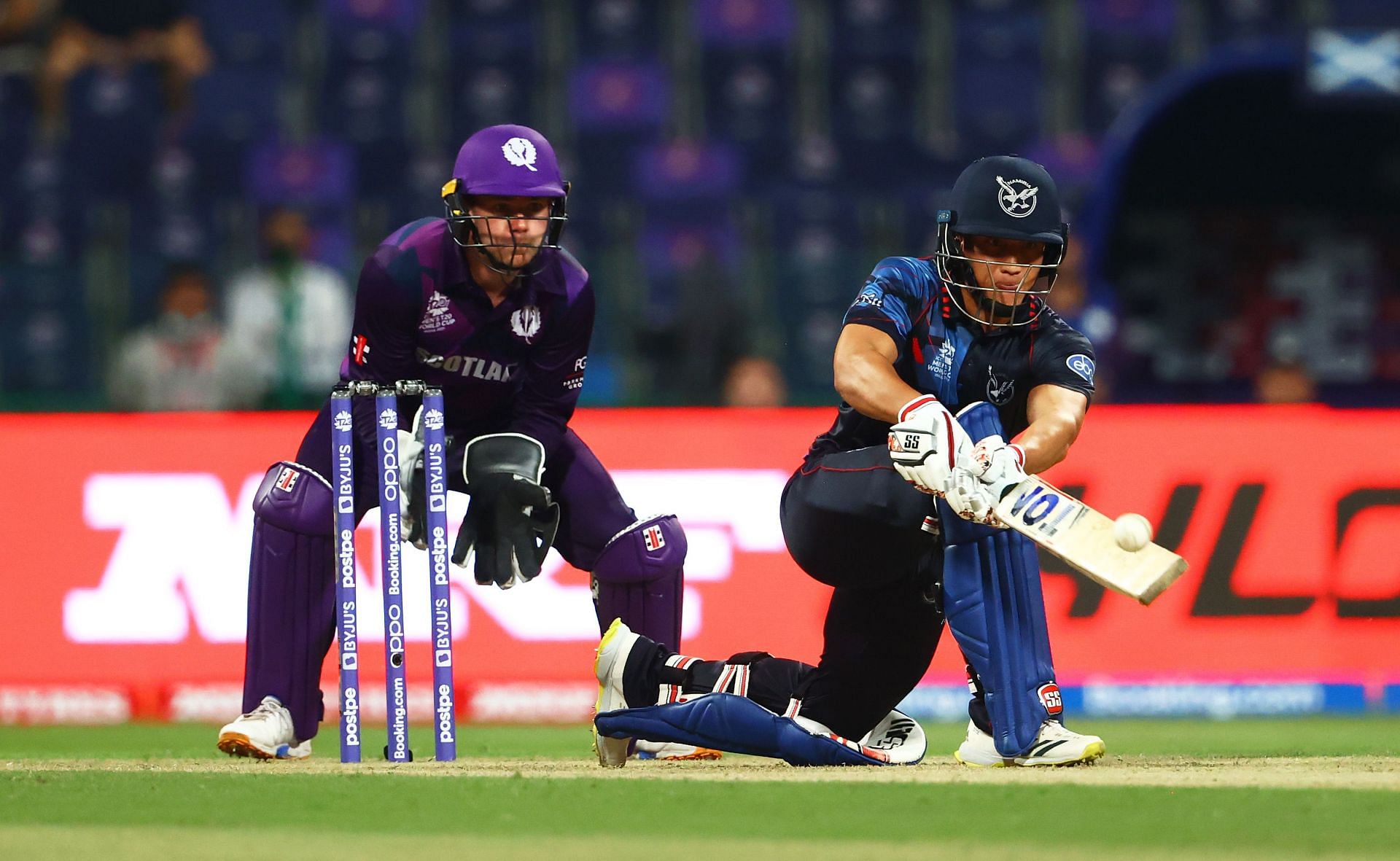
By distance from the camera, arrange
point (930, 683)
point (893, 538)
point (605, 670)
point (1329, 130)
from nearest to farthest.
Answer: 1. point (893, 538)
2. point (605, 670)
3. point (930, 683)
4. point (1329, 130)

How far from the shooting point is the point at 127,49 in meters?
14.8

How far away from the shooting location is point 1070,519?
5.21m

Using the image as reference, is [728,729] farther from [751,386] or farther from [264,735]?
[751,386]

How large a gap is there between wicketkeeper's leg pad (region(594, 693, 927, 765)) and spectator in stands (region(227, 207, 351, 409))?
245 inches

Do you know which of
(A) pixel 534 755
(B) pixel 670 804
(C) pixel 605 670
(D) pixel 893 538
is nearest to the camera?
(B) pixel 670 804

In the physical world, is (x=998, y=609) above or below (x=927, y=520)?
below

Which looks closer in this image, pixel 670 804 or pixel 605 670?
pixel 670 804

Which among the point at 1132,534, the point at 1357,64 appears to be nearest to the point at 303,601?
the point at 1132,534

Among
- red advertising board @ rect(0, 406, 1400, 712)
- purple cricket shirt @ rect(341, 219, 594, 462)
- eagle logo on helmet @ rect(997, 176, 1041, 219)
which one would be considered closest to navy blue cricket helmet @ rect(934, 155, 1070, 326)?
eagle logo on helmet @ rect(997, 176, 1041, 219)

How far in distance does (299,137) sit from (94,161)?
1.44 meters

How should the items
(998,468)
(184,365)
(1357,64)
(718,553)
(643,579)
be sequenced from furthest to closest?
(1357,64)
(184,365)
(718,553)
(643,579)
(998,468)

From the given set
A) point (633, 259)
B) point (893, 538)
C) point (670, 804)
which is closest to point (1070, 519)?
point (893, 538)

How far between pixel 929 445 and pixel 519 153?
1.61 m

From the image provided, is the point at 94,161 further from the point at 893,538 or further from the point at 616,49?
the point at 893,538
